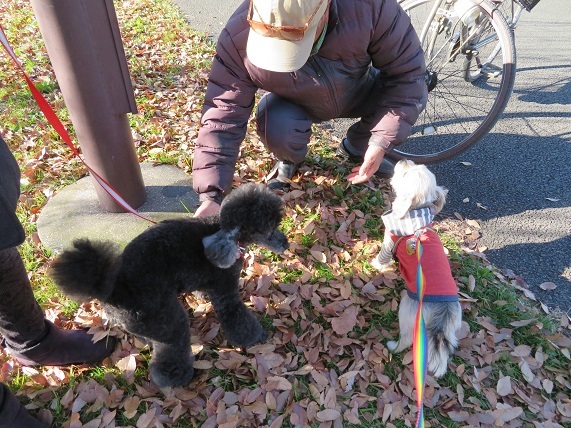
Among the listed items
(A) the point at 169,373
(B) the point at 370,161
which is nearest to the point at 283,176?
(B) the point at 370,161

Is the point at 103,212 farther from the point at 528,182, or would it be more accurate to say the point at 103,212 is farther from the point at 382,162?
the point at 528,182

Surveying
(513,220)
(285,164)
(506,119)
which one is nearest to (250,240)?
(285,164)

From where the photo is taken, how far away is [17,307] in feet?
5.84

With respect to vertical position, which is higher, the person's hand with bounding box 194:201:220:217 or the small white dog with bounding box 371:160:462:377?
the person's hand with bounding box 194:201:220:217

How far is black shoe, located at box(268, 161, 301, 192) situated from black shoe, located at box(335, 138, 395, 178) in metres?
0.56

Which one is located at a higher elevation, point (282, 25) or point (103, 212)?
point (282, 25)

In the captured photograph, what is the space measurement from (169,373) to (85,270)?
878 millimetres

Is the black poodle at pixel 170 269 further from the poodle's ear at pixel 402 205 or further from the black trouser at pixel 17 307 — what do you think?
the poodle's ear at pixel 402 205

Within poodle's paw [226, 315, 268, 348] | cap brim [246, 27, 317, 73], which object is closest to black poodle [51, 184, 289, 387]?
poodle's paw [226, 315, 268, 348]

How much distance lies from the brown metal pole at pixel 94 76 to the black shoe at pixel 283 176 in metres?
1.19

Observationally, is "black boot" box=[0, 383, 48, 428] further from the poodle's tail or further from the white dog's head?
the white dog's head

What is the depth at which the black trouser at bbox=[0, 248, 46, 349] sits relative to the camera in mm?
1681

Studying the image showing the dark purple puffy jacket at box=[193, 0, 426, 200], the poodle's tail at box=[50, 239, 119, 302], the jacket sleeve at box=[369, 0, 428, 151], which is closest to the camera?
the poodle's tail at box=[50, 239, 119, 302]

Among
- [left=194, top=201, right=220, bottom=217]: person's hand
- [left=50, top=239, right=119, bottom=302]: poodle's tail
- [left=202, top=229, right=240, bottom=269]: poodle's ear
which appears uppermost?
[left=50, top=239, right=119, bottom=302]: poodle's tail
